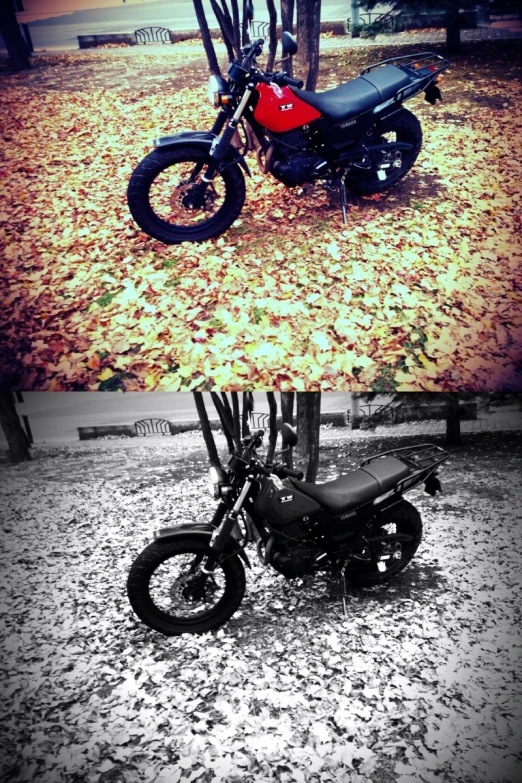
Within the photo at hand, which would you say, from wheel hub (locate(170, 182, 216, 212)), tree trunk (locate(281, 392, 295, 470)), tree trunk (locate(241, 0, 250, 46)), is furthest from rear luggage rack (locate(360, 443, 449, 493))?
tree trunk (locate(241, 0, 250, 46))

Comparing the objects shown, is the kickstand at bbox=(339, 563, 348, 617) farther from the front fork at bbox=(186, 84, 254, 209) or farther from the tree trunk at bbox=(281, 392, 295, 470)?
the front fork at bbox=(186, 84, 254, 209)

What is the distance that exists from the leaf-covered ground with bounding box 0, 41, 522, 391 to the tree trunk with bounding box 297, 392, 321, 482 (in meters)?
0.20

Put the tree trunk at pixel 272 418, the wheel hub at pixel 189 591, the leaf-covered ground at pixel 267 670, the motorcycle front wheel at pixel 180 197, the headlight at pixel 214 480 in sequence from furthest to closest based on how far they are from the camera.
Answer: the tree trunk at pixel 272 418 → the motorcycle front wheel at pixel 180 197 → the wheel hub at pixel 189 591 → the headlight at pixel 214 480 → the leaf-covered ground at pixel 267 670

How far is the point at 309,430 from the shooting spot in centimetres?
294

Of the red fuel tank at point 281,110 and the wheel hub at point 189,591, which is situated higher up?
the red fuel tank at point 281,110

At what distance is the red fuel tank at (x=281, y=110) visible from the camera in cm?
246

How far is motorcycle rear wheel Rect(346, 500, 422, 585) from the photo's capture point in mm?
2217

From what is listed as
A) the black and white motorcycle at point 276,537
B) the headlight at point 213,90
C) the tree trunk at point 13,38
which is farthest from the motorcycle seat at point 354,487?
the tree trunk at point 13,38

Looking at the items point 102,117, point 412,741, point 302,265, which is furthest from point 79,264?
point 412,741

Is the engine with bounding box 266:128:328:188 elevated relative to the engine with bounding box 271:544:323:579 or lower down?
elevated

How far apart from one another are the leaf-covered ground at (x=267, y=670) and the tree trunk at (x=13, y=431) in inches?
17.0

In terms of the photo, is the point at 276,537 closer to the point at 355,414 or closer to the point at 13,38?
the point at 355,414

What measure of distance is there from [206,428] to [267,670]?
118cm

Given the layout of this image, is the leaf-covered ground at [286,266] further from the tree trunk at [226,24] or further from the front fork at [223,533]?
the front fork at [223,533]
